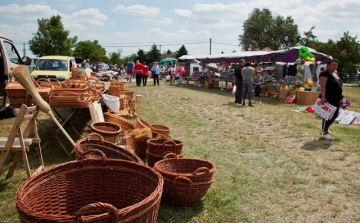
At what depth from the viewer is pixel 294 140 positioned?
607cm

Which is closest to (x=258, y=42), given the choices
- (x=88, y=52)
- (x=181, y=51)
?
(x=181, y=51)

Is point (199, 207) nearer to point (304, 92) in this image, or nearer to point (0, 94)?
point (0, 94)

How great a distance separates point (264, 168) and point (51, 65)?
1087 centimetres

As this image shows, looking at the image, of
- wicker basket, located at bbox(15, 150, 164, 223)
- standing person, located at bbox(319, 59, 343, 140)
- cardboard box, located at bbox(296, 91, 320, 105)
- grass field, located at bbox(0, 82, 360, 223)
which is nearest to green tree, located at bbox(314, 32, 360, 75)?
cardboard box, located at bbox(296, 91, 320, 105)

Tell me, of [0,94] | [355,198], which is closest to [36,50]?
[0,94]

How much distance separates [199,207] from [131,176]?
1154mm

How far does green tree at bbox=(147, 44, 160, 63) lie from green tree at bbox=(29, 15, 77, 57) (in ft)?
92.6

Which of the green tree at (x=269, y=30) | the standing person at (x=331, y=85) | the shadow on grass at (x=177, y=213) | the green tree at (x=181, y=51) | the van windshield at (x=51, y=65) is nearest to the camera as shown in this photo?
the shadow on grass at (x=177, y=213)

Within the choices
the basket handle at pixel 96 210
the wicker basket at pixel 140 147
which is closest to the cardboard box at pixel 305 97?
the wicker basket at pixel 140 147

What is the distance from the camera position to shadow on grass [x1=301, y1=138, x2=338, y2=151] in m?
5.54

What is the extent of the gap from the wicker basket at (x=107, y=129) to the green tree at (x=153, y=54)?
58279 millimetres

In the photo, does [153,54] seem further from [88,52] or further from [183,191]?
→ [183,191]

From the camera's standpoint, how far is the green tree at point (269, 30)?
54500mm

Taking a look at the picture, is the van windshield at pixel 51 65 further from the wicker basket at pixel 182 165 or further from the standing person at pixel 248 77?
the wicker basket at pixel 182 165
